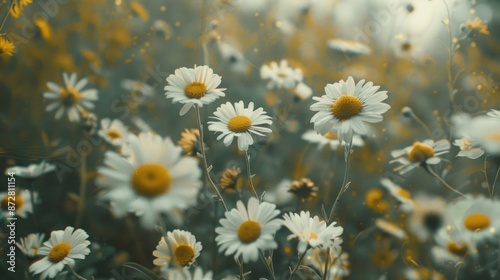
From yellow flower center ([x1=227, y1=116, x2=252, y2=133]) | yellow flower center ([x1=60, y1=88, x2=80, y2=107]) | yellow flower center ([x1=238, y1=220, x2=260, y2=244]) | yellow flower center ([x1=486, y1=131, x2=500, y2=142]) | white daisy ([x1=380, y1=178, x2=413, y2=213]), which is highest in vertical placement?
yellow flower center ([x1=60, y1=88, x2=80, y2=107])

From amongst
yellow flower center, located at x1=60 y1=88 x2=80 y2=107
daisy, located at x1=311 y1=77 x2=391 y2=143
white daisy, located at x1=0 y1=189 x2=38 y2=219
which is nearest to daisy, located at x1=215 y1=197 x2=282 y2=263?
daisy, located at x1=311 y1=77 x2=391 y2=143

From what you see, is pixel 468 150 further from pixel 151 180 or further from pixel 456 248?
pixel 151 180

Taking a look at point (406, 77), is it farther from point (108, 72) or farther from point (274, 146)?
point (108, 72)

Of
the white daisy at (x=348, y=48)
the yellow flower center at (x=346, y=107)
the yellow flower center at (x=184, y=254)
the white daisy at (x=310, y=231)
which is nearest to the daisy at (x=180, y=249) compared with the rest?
the yellow flower center at (x=184, y=254)

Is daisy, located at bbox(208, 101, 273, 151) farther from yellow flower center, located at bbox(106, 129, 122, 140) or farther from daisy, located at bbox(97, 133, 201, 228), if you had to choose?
yellow flower center, located at bbox(106, 129, 122, 140)

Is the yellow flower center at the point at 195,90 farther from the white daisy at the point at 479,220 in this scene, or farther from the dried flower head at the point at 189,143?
the white daisy at the point at 479,220

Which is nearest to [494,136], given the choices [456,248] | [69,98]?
[456,248]
